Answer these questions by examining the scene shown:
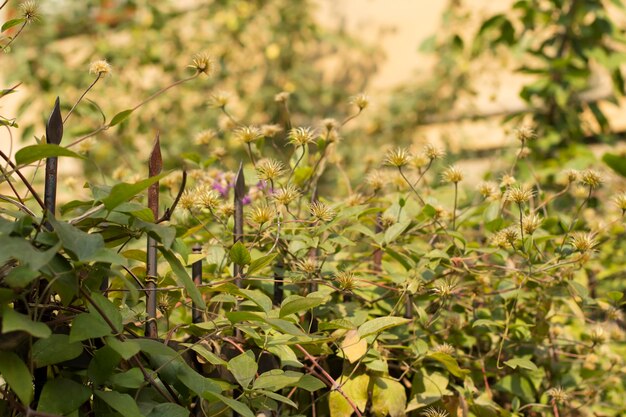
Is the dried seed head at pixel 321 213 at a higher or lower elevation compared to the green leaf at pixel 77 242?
lower

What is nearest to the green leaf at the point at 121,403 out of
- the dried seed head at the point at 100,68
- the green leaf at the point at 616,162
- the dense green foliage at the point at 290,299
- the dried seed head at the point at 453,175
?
the dense green foliage at the point at 290,299

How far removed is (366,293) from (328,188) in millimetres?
4012

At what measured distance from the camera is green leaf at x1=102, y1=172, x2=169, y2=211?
33.4 inches

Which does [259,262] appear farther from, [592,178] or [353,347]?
[592,178]

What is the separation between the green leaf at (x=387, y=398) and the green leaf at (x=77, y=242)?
1.81 ft

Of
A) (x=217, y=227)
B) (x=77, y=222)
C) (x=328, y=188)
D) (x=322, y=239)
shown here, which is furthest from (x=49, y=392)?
(x=328, y=188)

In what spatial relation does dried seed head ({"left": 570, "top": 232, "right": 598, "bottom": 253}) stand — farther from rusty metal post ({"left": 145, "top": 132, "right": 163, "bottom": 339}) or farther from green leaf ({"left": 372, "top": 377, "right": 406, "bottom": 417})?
rusty metal post ({"left": 145, "top": 132, "right": 163, "bottom": 339})

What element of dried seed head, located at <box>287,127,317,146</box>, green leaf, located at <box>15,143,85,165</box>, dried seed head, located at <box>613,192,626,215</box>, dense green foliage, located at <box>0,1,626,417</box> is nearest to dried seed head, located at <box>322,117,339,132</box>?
dense green foliage, located at <box>0,1,626,417</box>

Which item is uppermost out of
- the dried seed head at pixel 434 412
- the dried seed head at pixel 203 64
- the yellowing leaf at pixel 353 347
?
the dried seed head at pixel 203 64

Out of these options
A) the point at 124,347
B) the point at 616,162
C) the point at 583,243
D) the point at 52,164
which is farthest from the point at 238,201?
the point at 616,162

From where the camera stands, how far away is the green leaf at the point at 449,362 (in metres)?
1.18

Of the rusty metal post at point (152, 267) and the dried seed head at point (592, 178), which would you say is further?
the dried seed head at point (592, 178)

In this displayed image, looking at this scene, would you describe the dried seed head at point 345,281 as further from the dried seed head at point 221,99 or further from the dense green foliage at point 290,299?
the dried seed head at point 221,99

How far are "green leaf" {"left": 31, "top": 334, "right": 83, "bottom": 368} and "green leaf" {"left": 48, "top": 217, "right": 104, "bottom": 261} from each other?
0.38 ft
